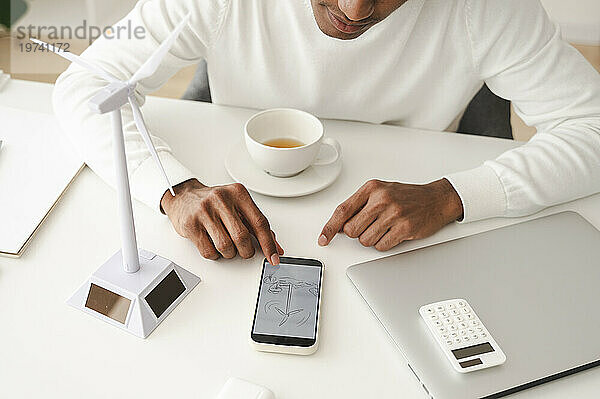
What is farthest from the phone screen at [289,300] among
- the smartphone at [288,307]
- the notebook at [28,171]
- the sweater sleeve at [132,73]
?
the notebook at [28,171]

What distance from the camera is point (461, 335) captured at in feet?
2.65

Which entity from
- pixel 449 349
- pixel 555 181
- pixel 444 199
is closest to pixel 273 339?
pixel 449 349

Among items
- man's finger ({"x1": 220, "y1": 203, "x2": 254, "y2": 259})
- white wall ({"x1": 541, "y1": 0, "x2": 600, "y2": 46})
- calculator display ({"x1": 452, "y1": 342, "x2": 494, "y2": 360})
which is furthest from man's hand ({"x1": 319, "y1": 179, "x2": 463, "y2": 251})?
white wall ({"x1": 541, "y1": 0, "x2": 600, "y2": 46})

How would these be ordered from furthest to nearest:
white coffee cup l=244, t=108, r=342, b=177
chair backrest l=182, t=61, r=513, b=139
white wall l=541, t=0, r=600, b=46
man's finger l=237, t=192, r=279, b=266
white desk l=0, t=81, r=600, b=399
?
1. white wall l=541, t=0, r=600, b=46
2. chair backrest l=182, t=61, r=513, b=139
3. white coffee cup l=244, t=108, r=342, b=177
4. man's finger l=237, t=192, r=279, b=266
5. white desk l=0, t=81, r=600, b=399

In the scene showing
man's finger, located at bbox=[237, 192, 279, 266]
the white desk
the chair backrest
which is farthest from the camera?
the chair backrest

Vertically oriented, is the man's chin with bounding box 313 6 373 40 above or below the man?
above

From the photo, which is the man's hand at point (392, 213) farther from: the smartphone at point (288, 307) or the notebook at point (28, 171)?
the notebook at point (28, 171)

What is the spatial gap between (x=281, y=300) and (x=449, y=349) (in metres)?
0.22

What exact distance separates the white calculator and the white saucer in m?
0.30

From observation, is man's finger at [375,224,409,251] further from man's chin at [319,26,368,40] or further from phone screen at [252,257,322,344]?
man's chin at [319,26,368,40]

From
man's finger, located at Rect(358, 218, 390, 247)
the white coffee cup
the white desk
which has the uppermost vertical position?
the white coffee cup

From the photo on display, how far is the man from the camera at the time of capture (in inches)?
39.1

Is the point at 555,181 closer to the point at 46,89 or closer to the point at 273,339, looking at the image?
the point at 273,339

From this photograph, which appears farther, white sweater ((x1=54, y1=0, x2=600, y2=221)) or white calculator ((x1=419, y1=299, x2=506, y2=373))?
white sweater ((x1=54, y1=0, x2=600, y2=221))
